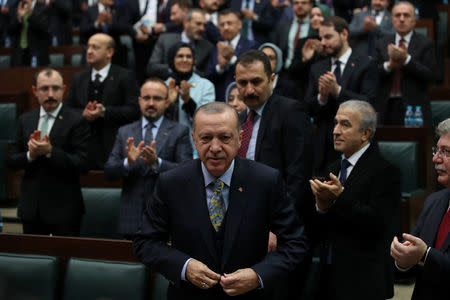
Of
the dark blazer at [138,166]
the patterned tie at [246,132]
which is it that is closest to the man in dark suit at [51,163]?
the dark blazer at [138,166]

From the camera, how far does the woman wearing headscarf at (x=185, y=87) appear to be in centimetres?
389

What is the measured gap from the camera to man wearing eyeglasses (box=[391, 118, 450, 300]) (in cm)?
180

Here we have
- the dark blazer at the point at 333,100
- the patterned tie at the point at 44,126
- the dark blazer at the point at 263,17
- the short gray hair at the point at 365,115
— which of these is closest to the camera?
the short gray hair at the point at 365,115

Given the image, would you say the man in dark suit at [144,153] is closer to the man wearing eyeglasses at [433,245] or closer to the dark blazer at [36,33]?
the man wearing eyeglasses at [433,245]

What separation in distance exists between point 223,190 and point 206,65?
2.93 meters

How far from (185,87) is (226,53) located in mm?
614

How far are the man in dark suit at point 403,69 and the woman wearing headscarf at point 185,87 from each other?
3.70ft

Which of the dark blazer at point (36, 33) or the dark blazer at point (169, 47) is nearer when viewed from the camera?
the dark blazer at point (169, 47)

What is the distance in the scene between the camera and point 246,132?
2504 millimetres

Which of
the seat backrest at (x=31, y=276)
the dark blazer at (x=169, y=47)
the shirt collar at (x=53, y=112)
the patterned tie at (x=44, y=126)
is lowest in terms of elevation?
the seat backrest at (x=31, y=276)

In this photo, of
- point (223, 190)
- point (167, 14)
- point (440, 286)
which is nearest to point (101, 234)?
point (223, 190)

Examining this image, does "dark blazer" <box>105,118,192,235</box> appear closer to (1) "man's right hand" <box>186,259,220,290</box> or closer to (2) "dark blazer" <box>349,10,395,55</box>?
(1) "man's right hand" <box>186,259,220,290</box>

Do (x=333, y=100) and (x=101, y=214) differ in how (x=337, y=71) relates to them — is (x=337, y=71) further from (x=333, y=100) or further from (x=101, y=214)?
(x=101, y=214)

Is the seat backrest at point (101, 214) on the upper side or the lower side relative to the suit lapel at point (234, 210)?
lower
